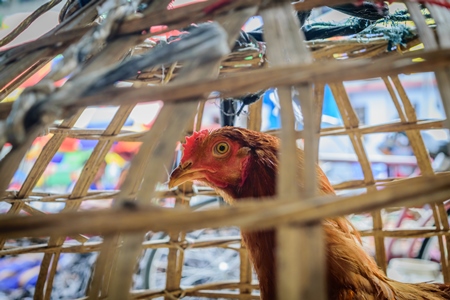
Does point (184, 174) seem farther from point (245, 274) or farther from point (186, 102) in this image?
point (245, 274)

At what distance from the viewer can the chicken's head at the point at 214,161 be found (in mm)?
891

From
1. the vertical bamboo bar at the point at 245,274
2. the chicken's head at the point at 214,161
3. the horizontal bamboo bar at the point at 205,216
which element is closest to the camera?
the horizontal bamboo bar at the point at 205,216

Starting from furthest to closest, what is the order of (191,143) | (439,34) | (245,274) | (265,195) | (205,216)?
1. (245,274)
2. (191,143)
3. (265,195)
4. (439,34)
5. (205,216)

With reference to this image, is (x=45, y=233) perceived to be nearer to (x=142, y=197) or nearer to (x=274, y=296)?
(x=142, y=197)

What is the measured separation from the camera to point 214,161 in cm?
92

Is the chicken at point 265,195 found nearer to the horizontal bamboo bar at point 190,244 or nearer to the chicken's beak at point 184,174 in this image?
the chicken's beak at point 184,174

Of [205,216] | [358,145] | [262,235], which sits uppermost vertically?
[358,145]

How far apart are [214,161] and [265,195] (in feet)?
0.52

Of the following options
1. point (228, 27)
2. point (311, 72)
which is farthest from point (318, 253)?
point (228, 27)

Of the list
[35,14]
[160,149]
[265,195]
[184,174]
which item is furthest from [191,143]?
[160,149]

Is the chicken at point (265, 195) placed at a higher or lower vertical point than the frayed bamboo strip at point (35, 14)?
lower

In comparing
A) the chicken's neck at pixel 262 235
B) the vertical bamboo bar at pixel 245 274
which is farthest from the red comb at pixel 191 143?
the vertical bamboo bar at pixel 245 274

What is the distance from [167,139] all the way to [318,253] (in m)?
0.20

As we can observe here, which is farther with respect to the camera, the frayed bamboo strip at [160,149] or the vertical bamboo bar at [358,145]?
the vertical bamboo bar at [358,145]
